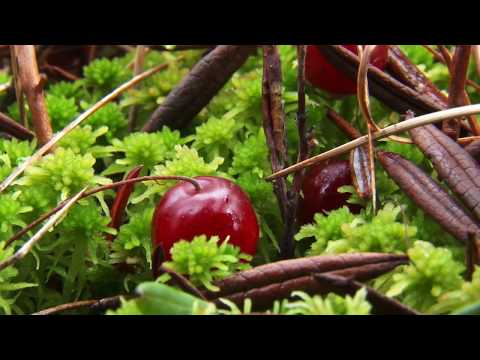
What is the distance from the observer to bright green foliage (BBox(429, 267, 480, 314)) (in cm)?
88

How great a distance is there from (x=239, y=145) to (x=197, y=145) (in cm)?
9

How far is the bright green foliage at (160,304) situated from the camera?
0.86m

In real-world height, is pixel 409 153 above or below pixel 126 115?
below

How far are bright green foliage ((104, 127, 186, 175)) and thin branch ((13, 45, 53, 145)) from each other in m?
0.17

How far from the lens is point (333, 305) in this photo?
2.96 feet

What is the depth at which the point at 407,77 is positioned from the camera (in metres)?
1.39

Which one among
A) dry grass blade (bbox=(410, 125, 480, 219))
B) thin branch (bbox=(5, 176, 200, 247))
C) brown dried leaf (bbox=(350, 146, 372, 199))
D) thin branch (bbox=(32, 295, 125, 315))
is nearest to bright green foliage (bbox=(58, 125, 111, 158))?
thin branch (bbox=(5, 176, 200, 247))

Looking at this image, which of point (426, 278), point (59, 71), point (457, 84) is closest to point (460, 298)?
point (426, 278)

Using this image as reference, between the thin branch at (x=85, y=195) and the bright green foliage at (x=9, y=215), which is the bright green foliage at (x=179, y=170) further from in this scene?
the bright green foliage at (x=9, y=215)

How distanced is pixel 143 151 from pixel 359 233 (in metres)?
0.46

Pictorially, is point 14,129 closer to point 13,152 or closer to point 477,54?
point 13,152

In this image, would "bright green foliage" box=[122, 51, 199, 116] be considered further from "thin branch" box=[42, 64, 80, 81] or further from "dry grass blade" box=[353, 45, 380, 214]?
"dry grass blade" box=[353, 45, 380, 214]
